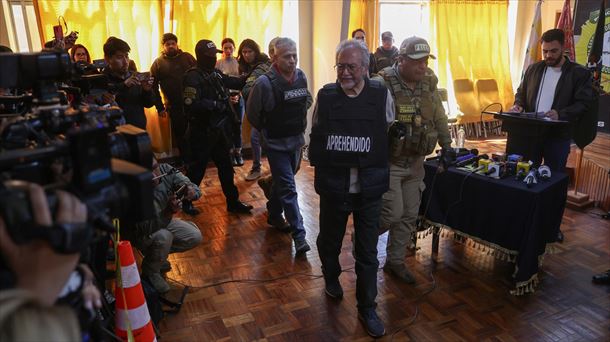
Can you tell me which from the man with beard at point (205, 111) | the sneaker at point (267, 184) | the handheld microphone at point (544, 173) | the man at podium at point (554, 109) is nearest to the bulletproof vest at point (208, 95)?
the man with beard at point (205, 111)

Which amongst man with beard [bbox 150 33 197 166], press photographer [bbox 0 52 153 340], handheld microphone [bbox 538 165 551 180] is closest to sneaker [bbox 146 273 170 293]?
press photographer [bbox 0 52 153 340]

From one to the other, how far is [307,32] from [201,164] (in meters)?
2.94

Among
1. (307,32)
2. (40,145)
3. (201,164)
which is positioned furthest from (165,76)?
(40,145)

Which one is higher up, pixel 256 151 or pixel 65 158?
pixel 65 158

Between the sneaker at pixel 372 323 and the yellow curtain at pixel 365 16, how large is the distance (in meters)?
4.50

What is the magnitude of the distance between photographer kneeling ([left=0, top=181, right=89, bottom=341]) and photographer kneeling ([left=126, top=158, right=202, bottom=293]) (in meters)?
1.39

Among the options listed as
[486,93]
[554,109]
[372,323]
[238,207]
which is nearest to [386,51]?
[486,93]

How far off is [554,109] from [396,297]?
191 centimetres

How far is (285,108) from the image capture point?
9.84ft

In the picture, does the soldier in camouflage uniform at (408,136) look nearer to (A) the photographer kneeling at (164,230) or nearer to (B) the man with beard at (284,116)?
(B) the man with beard at (284,116)

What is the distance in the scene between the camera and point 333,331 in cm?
227

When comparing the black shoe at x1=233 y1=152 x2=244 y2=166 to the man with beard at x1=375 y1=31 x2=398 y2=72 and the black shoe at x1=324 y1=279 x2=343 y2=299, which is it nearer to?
the man with beard at x1=375 y1=31 x2=398 y2=72

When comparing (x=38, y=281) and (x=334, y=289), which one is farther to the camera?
(x=334, y=289)

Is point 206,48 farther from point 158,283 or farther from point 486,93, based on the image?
point 486,93
